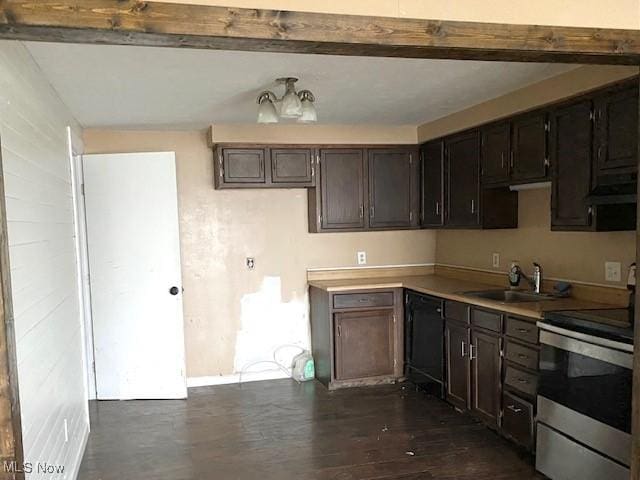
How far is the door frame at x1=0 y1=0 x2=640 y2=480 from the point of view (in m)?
1.48

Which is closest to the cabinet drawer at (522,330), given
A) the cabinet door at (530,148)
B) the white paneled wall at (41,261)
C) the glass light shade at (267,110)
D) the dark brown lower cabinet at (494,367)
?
the dark brown lower cabinet at (494,367)

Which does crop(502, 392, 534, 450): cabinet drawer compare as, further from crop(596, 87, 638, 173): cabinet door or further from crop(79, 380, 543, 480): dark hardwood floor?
crop(596, 87, 638, 173): cabinet door

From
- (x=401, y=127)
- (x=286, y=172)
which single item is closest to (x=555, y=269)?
(x=401, y=127)

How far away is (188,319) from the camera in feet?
15.2

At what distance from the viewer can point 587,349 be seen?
8.34ft

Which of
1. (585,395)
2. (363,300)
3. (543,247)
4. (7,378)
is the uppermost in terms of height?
(543,247)

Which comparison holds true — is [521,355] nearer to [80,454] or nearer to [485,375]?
[485,375]

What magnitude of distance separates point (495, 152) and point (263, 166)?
74.5 inches

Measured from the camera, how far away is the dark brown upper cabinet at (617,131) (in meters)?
2.59

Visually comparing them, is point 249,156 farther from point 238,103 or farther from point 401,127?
point 401,127

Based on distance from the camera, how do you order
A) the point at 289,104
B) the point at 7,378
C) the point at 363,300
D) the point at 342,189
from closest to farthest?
the point at 7,378, the point at 289,104, the point at 363,300, the point at 342,189

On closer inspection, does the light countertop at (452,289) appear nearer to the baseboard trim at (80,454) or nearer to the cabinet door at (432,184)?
the cabinet door at (432,184)
